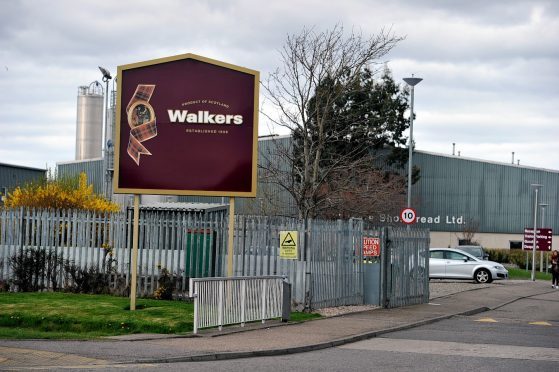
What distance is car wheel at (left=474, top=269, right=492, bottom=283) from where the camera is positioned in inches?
1487

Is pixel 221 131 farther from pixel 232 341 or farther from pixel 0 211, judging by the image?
pixel 0 211

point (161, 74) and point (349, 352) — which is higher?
point (161, 74)

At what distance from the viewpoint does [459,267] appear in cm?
3803

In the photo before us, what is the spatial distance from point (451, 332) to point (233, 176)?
5.84 metres

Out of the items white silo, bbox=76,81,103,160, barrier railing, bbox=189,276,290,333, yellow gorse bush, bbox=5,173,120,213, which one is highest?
white silo, bbox=76,81,103,160

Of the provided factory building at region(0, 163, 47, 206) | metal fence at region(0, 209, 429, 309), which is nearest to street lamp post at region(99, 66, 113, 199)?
factory building at region(0, 163, 47, 206)

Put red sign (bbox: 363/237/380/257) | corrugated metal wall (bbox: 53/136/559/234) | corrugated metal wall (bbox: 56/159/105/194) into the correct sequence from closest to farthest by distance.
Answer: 1. red sign (bbox: 363/237/380/257)
2. corrugated metal wall (bbox: 56/159/105/194)
3. corrugated metal wall (bbox: 53/136/559/234)

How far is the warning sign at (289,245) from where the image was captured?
2075cm

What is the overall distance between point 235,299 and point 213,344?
8.34ft

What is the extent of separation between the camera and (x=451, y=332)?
19.2 metres

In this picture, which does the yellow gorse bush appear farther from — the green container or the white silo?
the white silo

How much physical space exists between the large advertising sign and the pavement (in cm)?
380

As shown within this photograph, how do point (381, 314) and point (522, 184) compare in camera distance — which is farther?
point (522, 184)

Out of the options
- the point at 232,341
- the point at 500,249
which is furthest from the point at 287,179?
the point at 500,249
